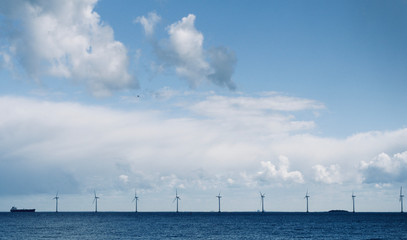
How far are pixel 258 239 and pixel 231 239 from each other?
809cm

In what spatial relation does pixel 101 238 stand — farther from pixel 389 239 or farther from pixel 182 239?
pixel 389 239

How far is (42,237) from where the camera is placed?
15150cm

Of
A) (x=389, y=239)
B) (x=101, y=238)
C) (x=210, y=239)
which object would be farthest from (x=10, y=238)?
(x=389, y=239)

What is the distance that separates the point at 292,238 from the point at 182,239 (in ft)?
112

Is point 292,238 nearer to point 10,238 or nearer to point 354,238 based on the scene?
point 354,238

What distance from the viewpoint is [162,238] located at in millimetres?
146500

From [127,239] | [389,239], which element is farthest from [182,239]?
[389,239]

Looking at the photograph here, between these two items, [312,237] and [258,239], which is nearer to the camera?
[258,239]

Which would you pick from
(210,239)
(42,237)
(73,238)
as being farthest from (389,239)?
(42,237)

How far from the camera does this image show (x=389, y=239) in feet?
476

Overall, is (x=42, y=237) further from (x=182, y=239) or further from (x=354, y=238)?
(x=354, y=238)

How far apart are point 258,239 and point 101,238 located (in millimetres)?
48158

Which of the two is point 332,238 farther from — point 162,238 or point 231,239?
point 162,238

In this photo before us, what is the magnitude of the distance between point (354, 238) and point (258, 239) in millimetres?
32061
